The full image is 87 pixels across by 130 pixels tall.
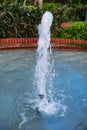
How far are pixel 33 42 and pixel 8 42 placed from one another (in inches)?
32.8

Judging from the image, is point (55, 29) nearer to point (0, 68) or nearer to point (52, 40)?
point (52, 40)

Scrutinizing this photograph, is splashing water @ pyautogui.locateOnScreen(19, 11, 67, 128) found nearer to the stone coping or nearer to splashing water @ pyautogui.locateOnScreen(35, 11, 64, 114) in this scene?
splashing water @ pyautogui.locateOnScreen(35, 11, 64, 114)

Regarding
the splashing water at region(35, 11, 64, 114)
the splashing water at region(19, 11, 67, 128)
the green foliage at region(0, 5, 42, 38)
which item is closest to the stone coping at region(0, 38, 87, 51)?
the green foliage at region(0, 5, 42, 38)

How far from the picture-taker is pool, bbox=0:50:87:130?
275 inches

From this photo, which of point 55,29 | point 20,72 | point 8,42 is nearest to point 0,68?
point 20,72

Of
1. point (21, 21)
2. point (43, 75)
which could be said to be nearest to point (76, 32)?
point (21, 21)

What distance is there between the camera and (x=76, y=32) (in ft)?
41.3

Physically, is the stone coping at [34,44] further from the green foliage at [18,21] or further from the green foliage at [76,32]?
the green foliage at [18,21]

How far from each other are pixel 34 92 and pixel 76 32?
4.65 metres

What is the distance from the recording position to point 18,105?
7785 millimetres

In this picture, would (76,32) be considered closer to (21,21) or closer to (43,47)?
(21,21)

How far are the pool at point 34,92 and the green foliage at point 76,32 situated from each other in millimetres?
951

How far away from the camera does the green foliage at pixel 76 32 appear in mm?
12539

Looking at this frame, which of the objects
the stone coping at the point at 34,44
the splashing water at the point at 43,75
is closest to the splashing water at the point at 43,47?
the splashing water at the point at 43,75
